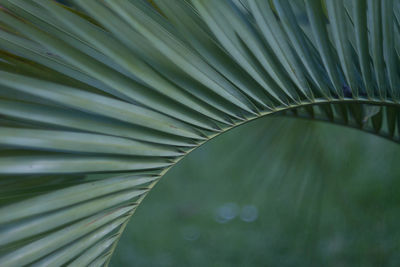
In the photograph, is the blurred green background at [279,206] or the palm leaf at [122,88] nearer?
the palm leaf at [122,88]

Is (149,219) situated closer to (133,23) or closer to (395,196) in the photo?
(395,196)

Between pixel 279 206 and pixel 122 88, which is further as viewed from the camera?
pixel 279 206

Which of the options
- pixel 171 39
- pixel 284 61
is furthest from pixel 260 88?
pixel 171 39

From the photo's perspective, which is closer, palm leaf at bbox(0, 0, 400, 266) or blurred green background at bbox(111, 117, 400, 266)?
palm leaf at bbox(0, 0, 400, 266)
